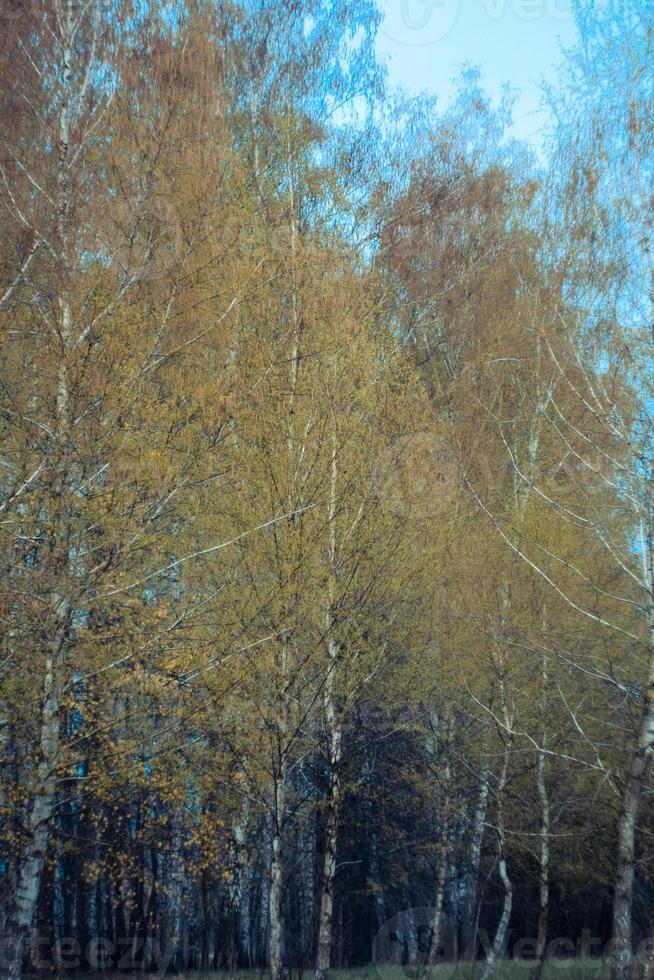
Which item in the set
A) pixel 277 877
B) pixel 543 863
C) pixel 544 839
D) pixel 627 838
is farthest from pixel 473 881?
pixel 627 838

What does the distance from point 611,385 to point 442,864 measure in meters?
8.23

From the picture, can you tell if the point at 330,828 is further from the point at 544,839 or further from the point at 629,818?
the point at 544,839

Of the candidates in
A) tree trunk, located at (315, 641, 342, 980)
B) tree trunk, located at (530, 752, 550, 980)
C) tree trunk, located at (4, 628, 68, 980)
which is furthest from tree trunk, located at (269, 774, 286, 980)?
tree trunk, located at (530, 752, 550, 980)

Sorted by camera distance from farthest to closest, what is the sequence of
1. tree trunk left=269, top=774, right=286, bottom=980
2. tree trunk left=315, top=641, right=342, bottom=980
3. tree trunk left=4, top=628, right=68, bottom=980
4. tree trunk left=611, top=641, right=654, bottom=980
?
tree trunk left=315, top=641, right=342, bottom=980
tree trunk left=269, top=774, right=286, bottom=980
tree trunk left=611, top=641, right=654, bottom=980
tree trunk left=4, top=628, right=68, bottom=980

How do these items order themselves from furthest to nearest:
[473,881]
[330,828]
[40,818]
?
[473,881] < [330,828] < [40,818]

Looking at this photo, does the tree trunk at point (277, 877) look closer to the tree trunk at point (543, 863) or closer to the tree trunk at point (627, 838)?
the tree trunk at point (627, 838)

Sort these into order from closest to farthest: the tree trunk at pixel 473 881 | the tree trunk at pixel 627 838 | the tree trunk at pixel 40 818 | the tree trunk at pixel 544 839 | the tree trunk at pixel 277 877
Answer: the tree trunk at pixel 40 818, the tree trunk at pixel 627 838, the tree trunk at pixel 277 877, the tree trunk at pixel 544 839, the tree trunk at pixel 473 881

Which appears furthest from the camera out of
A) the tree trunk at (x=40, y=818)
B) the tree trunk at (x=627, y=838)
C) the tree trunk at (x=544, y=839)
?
the tree trunk at (x=544, y=839)

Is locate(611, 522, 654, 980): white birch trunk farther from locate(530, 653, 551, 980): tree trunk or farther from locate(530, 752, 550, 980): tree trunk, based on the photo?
locate(530, 752, 550, 980): tree trunk

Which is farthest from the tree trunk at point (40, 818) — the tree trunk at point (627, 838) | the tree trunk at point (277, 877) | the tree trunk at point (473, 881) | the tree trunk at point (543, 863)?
the tree trunk at point (543, 863)

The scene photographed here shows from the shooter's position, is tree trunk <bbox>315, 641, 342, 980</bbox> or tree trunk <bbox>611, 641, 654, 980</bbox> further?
tree trunk <bbox>315, 641, 342, 980</bbox>

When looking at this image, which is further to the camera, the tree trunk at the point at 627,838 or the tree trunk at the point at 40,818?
the tree trunk at the point at 627,838

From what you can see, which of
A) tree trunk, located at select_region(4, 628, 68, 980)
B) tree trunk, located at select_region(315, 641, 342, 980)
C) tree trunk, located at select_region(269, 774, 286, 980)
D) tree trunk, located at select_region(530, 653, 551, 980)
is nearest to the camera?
tree trunk, located at select_region(4, 628, 68, 980)

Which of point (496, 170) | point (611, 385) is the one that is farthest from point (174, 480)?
point (496, 170)
